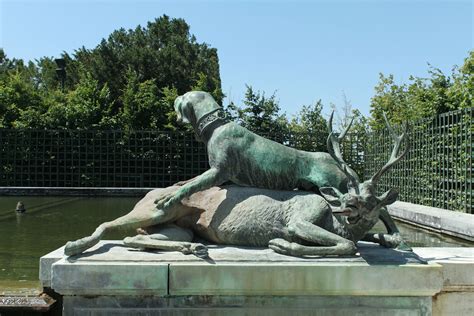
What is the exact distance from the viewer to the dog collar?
371 centimetres

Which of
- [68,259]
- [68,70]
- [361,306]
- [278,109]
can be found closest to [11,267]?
[68,259]

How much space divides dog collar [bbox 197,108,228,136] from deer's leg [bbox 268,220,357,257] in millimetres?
973

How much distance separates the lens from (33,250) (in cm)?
610

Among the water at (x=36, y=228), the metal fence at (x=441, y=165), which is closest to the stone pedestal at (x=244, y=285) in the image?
the water at (x=36, y=228)

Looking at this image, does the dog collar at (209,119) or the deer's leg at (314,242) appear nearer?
the deer's leg at (314,242)

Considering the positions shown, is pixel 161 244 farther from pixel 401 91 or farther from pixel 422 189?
pixel 401 91

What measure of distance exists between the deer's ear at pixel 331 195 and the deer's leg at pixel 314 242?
0.19 m

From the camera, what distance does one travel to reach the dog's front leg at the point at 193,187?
3492mm

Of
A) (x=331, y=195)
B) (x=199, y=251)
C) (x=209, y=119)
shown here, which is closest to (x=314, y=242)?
(x=331, y=195)

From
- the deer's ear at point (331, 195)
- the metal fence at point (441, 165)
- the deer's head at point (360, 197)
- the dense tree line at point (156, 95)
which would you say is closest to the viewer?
the deer's head at point (360, 197)

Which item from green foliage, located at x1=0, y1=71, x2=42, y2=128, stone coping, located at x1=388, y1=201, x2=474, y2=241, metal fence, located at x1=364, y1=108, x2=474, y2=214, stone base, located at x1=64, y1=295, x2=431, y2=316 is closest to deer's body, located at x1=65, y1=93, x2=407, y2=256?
stone base, located at x1=64, y1=295, x2=431, y2=316

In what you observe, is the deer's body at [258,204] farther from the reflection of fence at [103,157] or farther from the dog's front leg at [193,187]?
the reflection of fence at [103,157]

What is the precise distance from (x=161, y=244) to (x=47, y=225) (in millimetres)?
5730

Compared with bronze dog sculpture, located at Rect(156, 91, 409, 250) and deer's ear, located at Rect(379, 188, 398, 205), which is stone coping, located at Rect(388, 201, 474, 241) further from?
deer's ear, located at Rect(379, 188, 398, 205)
